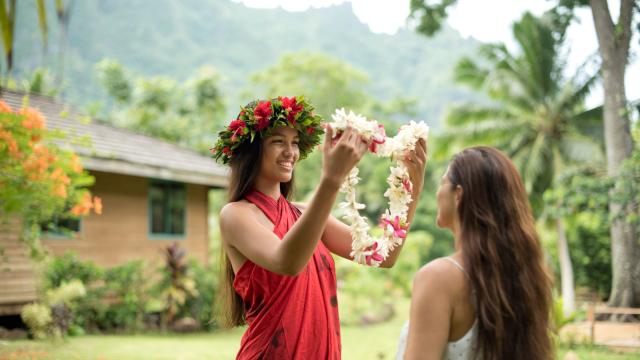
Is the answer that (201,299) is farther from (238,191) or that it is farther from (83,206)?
(238,191)

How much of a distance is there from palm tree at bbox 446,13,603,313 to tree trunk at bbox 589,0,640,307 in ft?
22.4

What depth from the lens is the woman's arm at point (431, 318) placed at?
1.84 meters

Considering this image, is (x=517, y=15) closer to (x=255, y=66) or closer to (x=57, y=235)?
(x=57, y=235)

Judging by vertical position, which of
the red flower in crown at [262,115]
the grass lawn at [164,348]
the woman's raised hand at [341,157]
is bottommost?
the grass lawn at [164,348]

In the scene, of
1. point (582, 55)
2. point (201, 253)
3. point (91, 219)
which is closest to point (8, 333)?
point (91, 219)

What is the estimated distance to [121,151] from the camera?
13461 mm

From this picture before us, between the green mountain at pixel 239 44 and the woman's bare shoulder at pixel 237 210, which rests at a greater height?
the green mountain at pixel 239 44

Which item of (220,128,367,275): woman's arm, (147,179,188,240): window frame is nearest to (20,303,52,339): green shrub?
(147,179,188,240): window frame

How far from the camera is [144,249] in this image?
14328mm

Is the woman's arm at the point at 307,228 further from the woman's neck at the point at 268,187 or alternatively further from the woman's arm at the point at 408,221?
the woman's arm at the point at 408,221

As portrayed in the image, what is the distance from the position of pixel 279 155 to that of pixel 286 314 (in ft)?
2.22

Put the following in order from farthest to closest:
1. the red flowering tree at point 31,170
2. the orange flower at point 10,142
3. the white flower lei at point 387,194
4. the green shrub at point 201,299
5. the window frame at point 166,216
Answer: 1. the window frame at point 166,216
2. the green shrub at point 201,299
3. the red flowering tree at point 31,170
4. the orange flower at point 10,142
5. the white flower lei at point 387,194

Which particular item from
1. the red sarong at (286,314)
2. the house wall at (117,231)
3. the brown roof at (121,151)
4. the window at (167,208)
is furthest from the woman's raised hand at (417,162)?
the window at (167,208)

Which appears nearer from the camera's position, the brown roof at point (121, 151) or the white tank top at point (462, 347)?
the white tank top at point (462, 347)
